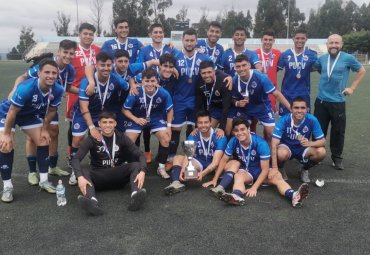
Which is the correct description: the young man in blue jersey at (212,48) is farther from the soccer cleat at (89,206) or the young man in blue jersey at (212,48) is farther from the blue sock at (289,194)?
the soccer cleat at (89,206)

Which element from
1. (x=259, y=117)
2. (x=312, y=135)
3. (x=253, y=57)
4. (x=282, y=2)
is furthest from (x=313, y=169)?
→ (x=282, y=2)

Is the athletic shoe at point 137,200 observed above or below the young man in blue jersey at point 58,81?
below

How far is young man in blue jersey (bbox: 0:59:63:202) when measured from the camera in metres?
4.05

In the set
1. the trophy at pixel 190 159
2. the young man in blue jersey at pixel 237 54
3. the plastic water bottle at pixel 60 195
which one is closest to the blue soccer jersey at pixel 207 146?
the trophy at pixel 190 159

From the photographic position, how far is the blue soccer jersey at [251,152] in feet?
14.4

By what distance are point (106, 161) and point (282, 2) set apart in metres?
62.8

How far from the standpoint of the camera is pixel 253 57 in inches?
233

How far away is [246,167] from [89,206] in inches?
74.3

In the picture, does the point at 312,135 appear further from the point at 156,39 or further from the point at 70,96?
the point at 70,96

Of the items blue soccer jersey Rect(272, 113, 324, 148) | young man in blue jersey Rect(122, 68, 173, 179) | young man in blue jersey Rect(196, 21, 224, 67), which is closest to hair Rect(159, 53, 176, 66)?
young man in blue jersey Rect(122, 68, 173, 179)

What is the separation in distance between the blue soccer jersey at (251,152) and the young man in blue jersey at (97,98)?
1.60m

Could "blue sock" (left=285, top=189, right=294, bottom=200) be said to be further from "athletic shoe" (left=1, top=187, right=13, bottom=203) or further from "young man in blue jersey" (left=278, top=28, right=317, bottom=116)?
"athletic shoe" (left=1, top=187, right=13, bottom=203)

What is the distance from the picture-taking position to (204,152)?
483cm

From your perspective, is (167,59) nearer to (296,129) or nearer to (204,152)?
(204,152)
